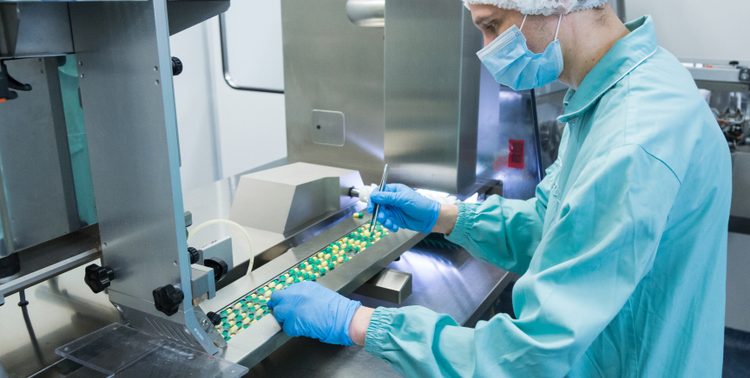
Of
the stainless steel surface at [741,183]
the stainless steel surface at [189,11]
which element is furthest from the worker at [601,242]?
the stainless steel surface at [741,183]

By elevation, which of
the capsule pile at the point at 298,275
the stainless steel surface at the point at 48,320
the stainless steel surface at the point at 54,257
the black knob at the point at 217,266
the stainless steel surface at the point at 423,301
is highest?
the stainless steel surface at the point at 54,257

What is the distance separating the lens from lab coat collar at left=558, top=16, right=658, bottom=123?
903 mm

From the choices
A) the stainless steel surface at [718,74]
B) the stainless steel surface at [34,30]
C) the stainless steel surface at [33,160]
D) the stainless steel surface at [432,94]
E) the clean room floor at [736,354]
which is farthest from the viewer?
the clean room floor at [736,354]

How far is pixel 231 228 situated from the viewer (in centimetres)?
135

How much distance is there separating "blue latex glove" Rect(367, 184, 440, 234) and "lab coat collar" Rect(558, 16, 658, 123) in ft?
1.40

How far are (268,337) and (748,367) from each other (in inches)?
79.4

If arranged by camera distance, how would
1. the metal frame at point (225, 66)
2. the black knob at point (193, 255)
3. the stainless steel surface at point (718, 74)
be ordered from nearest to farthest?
the black knob at point (193, 255)
the stainless steel surface at point (718, 74)
the metal frame at point (225, 66)

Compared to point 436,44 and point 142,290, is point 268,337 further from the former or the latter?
point 436,44

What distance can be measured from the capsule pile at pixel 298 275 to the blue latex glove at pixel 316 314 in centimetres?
5

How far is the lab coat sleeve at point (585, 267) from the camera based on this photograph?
0.76 metres

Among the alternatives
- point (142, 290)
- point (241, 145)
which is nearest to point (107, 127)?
point (142, 290)

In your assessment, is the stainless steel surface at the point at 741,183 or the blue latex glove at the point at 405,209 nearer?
the blue latex glove at the point at 405,209

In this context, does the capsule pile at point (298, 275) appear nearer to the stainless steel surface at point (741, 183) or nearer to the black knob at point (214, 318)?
Answer: the black knob at point (214, 318)

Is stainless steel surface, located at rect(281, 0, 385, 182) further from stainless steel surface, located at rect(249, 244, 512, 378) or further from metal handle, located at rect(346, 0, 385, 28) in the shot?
stainless steel surface, located at rect(249, 244, 512, 378)
